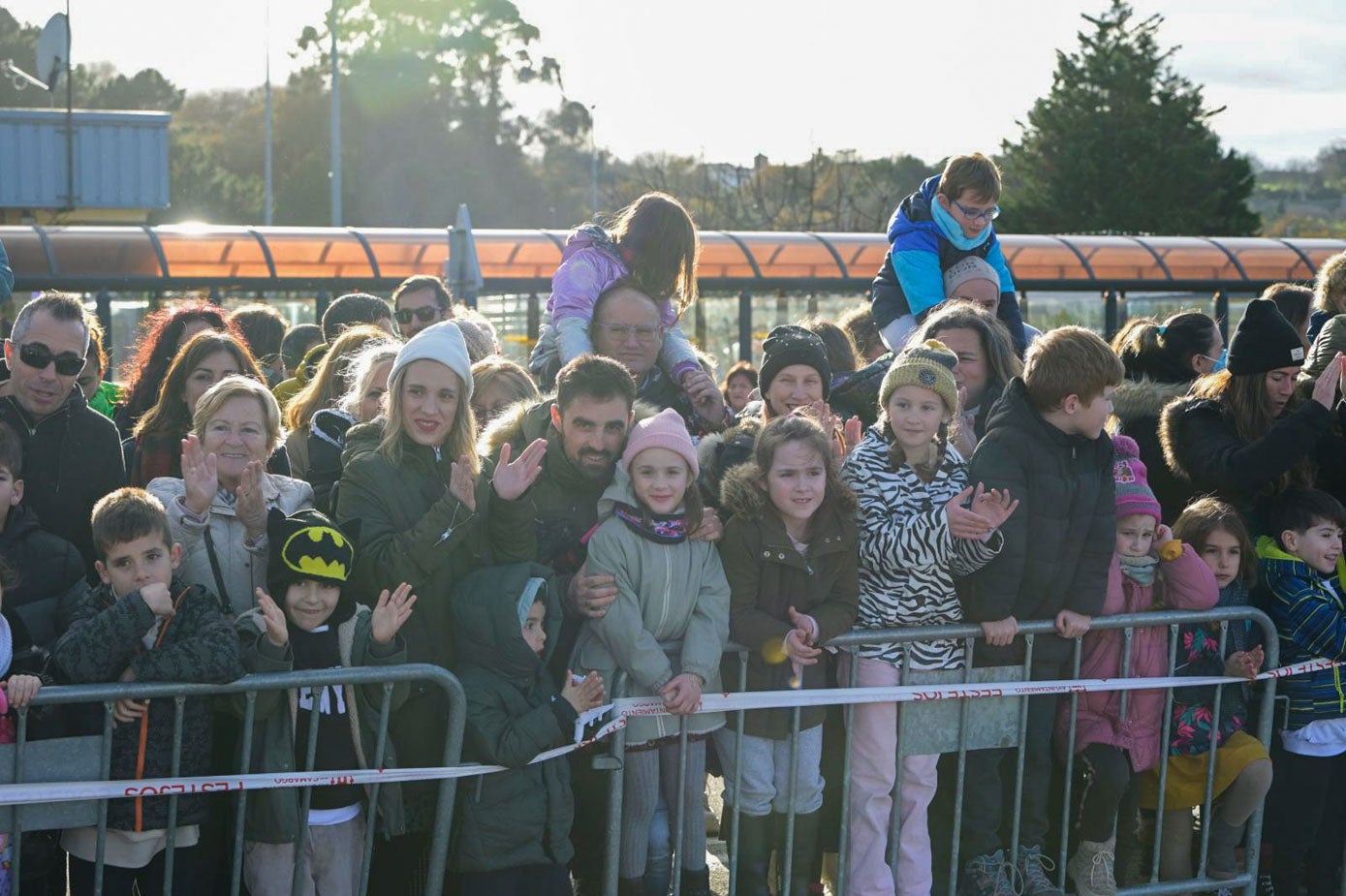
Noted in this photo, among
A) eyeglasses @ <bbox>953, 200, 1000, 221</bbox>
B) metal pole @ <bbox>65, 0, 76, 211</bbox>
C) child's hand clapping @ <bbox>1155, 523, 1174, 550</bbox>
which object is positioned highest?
metal pole @ <bbox>65, 0, 76, 211</bbox>

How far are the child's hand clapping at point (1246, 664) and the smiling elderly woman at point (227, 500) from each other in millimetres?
3276

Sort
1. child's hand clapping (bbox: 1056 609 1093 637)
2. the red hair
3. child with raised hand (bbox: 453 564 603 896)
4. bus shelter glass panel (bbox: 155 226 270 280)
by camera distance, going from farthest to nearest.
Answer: bus shelter glass panel (bbox: 155 226 270 280) < the red hair < child's hand clapping (bbox: 1056 609 1093 637) < child with raised hand (bbox: 453 564 603 896)

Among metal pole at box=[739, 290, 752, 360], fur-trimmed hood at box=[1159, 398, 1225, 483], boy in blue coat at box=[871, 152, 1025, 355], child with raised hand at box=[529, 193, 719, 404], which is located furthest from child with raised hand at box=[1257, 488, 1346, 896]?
metal pole at box=[739, 290, 752, 360]

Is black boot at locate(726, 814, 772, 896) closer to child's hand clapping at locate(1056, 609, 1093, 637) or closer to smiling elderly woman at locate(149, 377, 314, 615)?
child's hand clapping at locate(1056, 609, 1093, 637)

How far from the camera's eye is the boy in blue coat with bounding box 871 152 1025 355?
5840 mm

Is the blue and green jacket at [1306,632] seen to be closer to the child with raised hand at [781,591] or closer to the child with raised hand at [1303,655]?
the child with raised hand at [1303,655]

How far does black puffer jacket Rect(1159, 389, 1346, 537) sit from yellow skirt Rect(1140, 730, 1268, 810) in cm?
85

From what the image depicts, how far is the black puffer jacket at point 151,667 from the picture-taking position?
12.2 ft

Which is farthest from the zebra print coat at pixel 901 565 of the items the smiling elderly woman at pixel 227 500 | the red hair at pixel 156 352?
the red hair at pixel 156 352

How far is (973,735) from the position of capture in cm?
470

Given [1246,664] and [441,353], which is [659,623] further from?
[1246,664]

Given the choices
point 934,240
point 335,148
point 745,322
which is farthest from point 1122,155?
point 934,240

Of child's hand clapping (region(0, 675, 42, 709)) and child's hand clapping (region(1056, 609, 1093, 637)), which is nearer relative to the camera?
child's hand clapping (region(0, 675, 42, 709))

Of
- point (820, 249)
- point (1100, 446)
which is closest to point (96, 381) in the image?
point (1100, 446)
